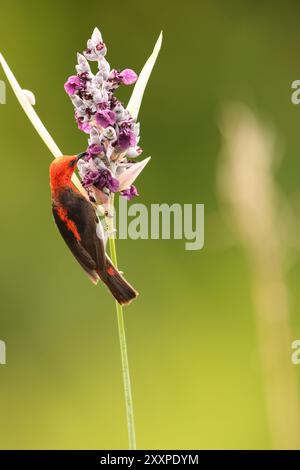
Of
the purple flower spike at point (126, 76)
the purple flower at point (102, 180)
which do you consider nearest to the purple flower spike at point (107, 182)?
the purple flower at point (102, 180)

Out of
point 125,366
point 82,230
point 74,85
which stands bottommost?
point 125,366

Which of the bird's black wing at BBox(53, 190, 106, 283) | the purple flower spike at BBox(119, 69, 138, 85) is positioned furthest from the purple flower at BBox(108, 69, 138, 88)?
the bird's black wing at BBox(53, 190, 106, 283)

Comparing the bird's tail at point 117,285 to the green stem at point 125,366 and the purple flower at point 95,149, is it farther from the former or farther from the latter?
the purple flower at point 95,149

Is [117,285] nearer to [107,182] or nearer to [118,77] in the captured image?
[107,182]

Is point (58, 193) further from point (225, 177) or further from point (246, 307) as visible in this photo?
point (246, 307)

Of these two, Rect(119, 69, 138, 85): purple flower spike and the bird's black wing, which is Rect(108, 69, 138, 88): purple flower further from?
the bird's black wing

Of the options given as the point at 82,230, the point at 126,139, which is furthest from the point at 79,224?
the point at 126,139
